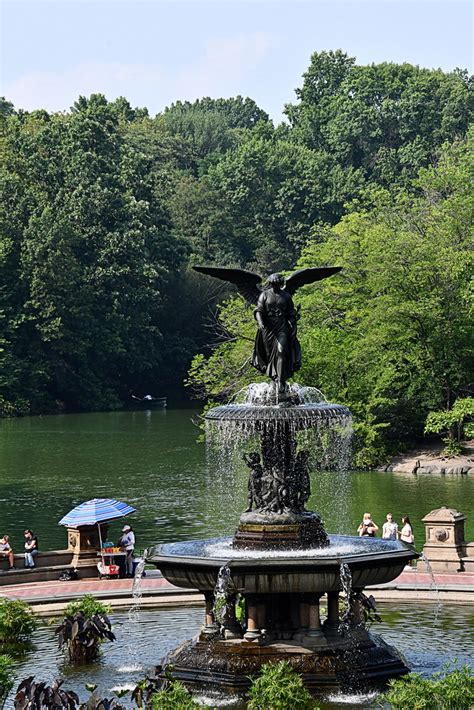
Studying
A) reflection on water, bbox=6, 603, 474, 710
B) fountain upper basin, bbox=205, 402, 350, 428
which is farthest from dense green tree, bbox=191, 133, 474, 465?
fountain upper basin, bbox=205, 402, 350, 428

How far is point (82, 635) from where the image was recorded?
21422 millimetres

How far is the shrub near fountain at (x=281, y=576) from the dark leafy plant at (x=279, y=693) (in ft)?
6.78

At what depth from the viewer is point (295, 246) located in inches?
4176

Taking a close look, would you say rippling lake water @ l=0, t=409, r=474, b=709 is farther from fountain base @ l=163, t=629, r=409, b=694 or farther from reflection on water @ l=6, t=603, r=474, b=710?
fountain base @ l=163, t=629, r=409, b=694

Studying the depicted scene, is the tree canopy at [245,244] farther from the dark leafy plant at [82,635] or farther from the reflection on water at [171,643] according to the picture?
the dark leafy plant at [82,635]

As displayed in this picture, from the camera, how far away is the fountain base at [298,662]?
1933 centimetres

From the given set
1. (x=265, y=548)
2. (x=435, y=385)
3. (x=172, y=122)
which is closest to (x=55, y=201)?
(x=435, y=385)

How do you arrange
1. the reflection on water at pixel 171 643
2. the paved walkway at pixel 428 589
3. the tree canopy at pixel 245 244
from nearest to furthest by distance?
the reflection on water at pixel 171 643, the paved walkway at pixel 428 589, the tree canopy at pixel 245 244

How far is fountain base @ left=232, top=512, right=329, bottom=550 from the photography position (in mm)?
20703

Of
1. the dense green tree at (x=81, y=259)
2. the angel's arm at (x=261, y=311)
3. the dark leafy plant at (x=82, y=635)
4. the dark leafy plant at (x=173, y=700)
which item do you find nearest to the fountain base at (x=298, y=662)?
the dark leafy plant at (x=82, y=635)

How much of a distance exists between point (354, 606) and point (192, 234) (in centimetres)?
8941

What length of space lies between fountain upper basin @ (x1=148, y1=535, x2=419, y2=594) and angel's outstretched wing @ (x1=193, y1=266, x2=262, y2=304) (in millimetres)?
3776

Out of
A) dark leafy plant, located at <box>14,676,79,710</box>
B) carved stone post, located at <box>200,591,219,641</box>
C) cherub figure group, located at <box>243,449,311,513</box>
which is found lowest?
dark leafy plant, located at <box>14,676,79,710</box>

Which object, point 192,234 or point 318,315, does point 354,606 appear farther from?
point 192,234
